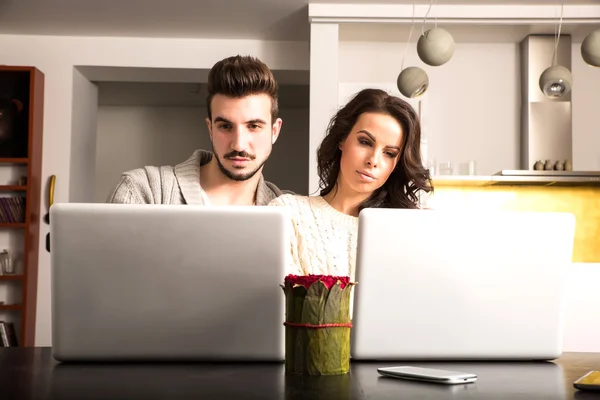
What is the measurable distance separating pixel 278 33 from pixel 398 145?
4140mm

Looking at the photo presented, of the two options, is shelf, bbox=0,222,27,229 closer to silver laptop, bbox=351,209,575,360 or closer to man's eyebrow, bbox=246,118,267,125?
man's eyebrow, bbox=246,118,267,125

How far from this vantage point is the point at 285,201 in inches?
85.8

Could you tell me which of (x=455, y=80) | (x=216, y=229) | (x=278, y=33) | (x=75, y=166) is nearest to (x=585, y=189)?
(x=455, y=80)

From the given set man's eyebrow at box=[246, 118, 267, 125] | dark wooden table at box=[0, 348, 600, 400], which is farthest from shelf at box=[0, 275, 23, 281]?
dark wooden table at box=[0, 348, 600, 400]

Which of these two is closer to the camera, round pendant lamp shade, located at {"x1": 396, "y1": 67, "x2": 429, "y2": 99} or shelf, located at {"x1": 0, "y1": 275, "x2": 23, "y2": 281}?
round pendant lamp shade, located at {"x1": 396, "y1": 67, "x2": 429, "y2": 99}

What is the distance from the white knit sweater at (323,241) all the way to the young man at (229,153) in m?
0.34

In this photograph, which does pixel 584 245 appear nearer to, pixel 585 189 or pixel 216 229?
pixel 585 189

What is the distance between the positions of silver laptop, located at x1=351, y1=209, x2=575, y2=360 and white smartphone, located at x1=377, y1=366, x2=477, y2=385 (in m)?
0.18

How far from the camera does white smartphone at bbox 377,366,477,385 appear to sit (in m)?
1.20

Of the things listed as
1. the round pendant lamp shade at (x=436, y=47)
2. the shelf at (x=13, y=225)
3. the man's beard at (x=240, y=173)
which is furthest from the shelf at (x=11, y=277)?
the man's beard at (x=240, y=173)

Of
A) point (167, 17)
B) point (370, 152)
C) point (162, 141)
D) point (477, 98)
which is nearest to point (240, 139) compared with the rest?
point (370, 152)

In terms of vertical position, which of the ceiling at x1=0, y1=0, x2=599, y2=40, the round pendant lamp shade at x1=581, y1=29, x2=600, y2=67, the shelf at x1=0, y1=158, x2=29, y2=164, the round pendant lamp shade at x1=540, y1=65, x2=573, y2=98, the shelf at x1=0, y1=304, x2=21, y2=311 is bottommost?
the shelf at x1=0, y1=304, x2=21, y2=311

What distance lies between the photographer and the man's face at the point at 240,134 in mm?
2385

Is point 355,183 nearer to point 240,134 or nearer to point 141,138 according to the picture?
point 240,134
